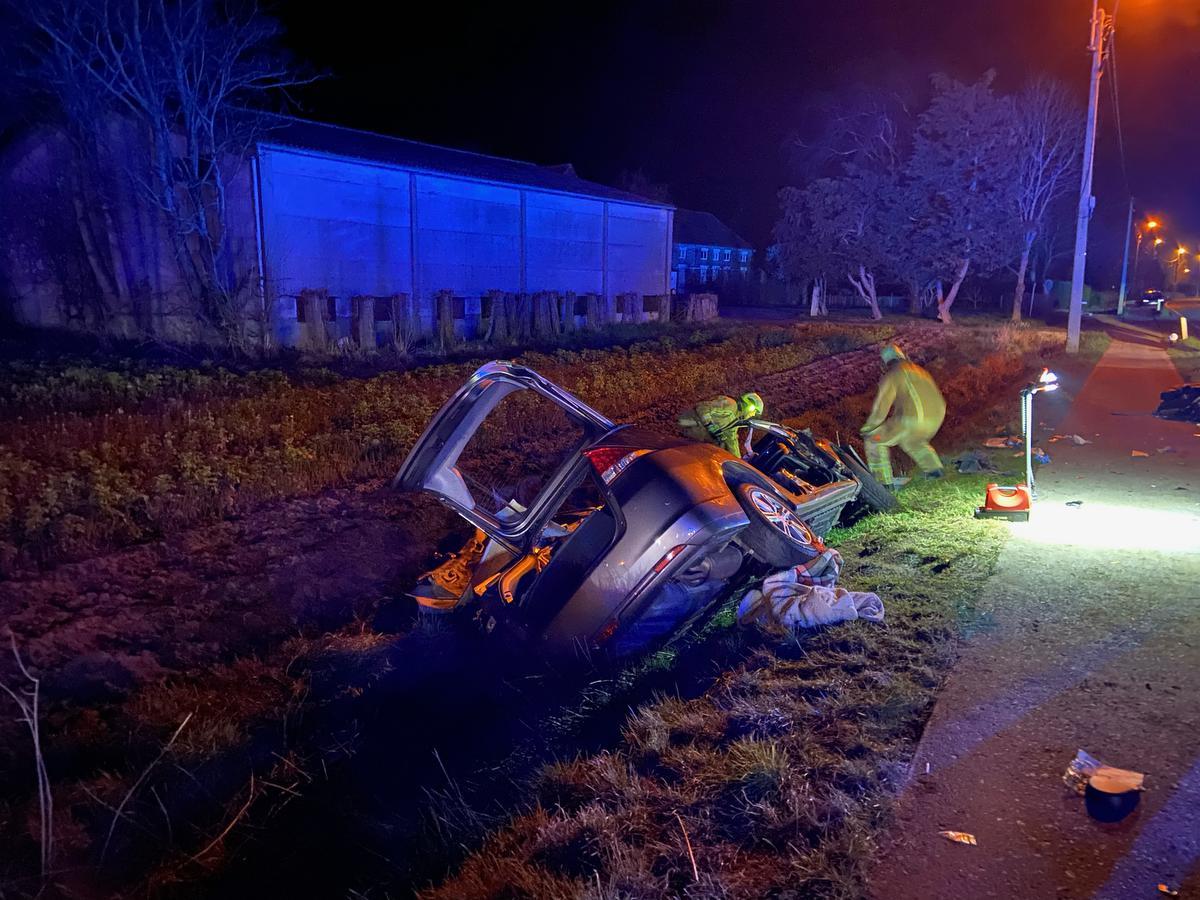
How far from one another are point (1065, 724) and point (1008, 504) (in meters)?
3.85

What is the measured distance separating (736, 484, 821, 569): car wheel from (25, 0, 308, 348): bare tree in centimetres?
1391

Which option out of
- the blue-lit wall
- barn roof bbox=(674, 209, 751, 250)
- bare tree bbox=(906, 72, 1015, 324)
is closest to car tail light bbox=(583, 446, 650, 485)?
the blue-lit wall

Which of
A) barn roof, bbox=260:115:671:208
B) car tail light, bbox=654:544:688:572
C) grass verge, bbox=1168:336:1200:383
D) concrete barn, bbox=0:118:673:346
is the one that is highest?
barn roof, bbox=260:115:671:208

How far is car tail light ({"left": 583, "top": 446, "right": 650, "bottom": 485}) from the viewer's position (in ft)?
15.4

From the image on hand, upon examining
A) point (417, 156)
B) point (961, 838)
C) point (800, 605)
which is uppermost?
point (417, 156)

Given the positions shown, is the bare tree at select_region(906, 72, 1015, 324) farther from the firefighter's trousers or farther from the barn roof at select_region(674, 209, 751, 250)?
the firefighter's trousers

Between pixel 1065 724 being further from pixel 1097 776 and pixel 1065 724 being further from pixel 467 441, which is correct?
pixel 467 441

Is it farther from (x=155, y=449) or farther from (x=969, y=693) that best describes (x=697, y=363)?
(x=969, y=693)

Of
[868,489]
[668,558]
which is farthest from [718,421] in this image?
[668,558]

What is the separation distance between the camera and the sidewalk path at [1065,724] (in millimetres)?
2979

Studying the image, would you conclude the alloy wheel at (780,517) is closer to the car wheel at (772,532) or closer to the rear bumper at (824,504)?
the car wheel at (772,532)

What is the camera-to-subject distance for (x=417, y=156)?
81.9 feet

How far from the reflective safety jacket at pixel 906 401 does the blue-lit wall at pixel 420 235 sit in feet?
43.7

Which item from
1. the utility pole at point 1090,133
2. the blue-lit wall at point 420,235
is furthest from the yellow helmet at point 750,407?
the utility pole at point 1090,133
